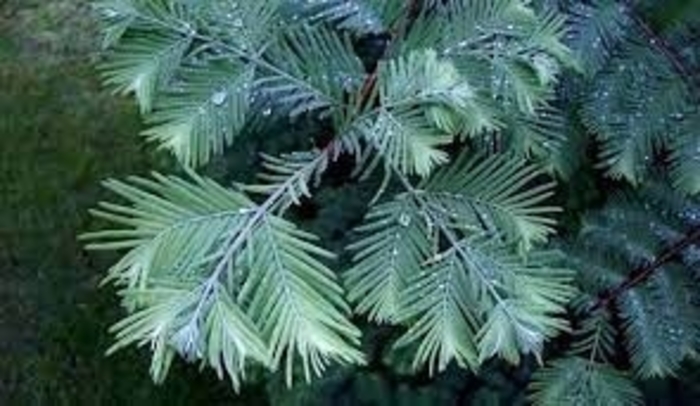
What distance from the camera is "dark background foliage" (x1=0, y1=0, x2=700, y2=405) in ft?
5.76

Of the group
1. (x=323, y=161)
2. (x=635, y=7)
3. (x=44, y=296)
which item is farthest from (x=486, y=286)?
(x=44, y=296)

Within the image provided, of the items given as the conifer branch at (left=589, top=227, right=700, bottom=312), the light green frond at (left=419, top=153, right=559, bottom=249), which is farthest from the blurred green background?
the light green frond at (left=419, top=153, right=559, bottom=249)

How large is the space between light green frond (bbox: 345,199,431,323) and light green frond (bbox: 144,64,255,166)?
0.55ft

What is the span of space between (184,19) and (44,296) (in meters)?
1.81

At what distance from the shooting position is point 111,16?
131 centimetres

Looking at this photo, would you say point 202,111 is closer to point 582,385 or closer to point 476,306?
point 476,306

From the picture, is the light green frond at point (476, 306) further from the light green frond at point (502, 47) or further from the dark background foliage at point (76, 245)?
the dark background foliage at point (76, 245)

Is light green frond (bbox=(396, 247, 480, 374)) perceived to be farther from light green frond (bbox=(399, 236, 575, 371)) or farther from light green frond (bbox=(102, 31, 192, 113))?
light green frond (bbox=(102, 31, 192, 113))

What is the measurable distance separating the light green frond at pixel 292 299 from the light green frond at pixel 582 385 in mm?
447


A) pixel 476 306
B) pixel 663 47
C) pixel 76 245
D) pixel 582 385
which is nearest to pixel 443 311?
pixel 476 306

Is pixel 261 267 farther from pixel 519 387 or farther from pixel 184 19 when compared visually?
pixel 519 387

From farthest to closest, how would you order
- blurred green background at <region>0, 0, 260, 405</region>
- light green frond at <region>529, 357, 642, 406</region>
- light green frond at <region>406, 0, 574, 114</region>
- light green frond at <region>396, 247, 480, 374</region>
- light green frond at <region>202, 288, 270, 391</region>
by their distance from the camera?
blurred green background at <region>0, 0, 260, 405</region>, light green frond at <region>529, 357, 642, 406</region>, light green frond at <region>406, 0, 574, 114</region>, light green frond at <region>396, 247, 480, 374</region>, light green frond at <region>202, 288, 270, 391</region>

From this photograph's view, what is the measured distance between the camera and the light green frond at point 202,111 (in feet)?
4.10

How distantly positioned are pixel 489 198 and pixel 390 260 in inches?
5.1
